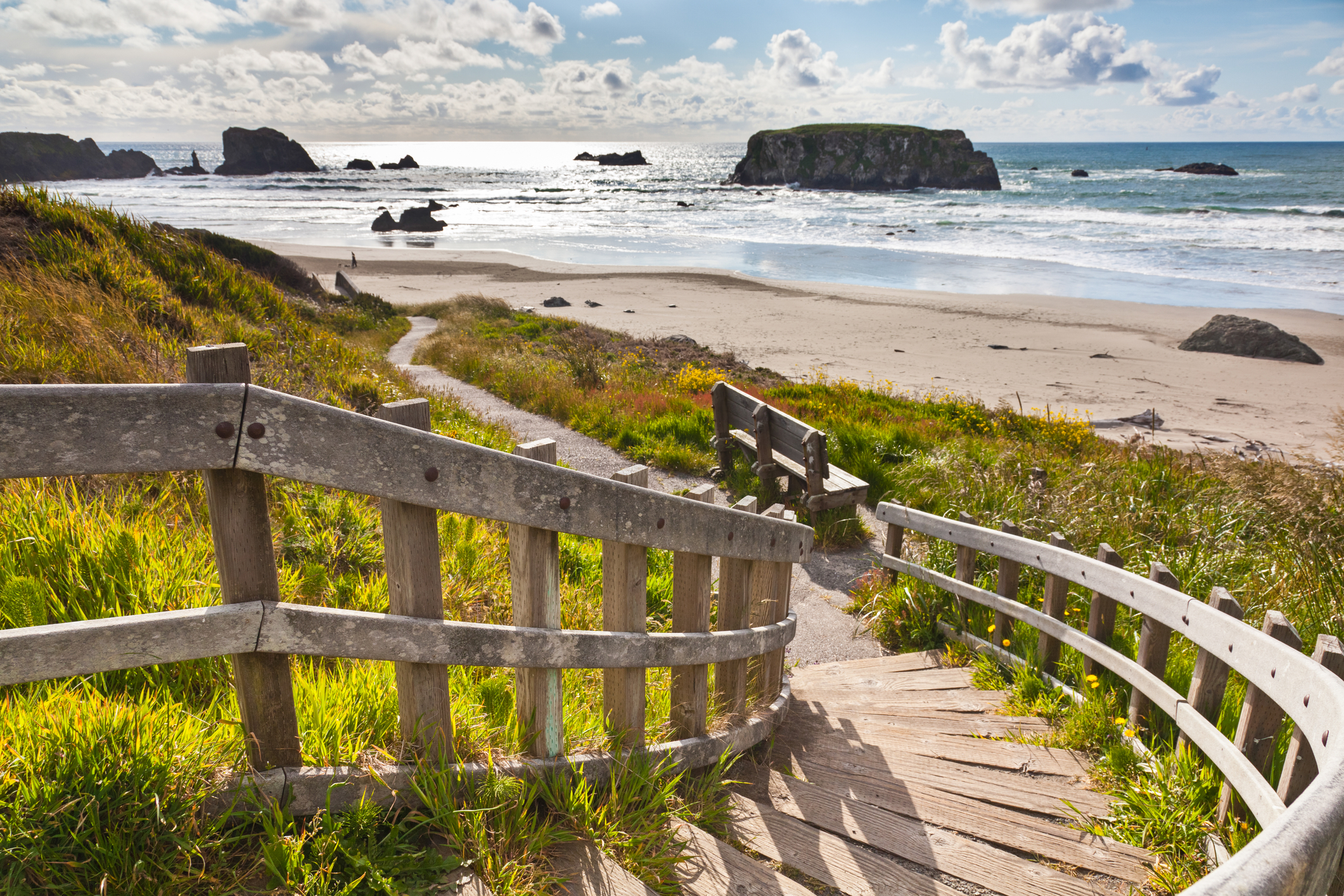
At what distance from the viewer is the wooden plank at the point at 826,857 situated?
7.97ft

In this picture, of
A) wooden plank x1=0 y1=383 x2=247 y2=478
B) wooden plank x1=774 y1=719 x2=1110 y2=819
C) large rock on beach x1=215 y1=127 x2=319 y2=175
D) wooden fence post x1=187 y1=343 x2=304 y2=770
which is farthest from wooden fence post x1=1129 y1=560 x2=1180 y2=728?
large rock on beach x1=215 y1=127 x2=319 y2=175

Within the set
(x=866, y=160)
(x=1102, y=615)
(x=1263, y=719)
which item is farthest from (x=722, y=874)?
(x=866, y=160)

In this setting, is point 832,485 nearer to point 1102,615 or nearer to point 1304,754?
point 1102,615

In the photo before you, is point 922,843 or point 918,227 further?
point 918,227

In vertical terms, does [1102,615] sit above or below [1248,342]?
above

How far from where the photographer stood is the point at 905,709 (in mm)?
4020

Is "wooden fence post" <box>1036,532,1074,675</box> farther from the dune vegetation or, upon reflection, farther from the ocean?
the ocean

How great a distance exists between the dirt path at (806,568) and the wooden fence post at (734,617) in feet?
6.61

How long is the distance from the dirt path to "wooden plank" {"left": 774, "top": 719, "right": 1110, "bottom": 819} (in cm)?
156

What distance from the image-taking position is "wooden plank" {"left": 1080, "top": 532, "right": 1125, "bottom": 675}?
3537mm

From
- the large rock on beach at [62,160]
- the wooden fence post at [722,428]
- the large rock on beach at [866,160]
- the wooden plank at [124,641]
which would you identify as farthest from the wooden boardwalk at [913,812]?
the large rock on beach at [62,160]

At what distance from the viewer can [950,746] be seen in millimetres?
3486

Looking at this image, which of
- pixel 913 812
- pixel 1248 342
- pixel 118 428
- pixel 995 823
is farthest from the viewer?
pixel 1248 342

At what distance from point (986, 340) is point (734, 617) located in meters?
19.0
